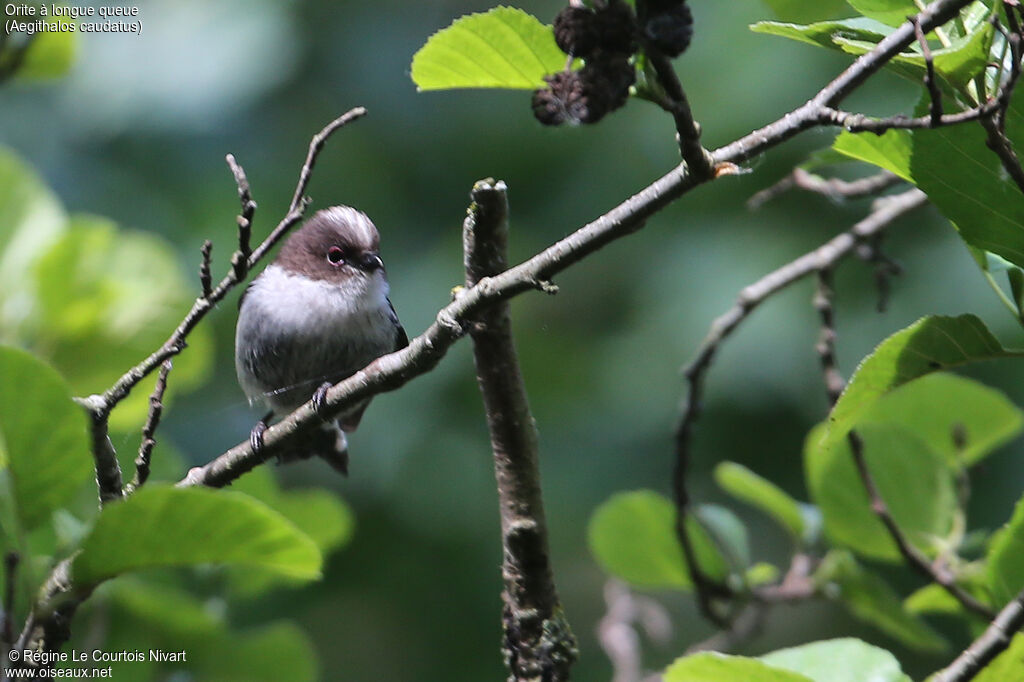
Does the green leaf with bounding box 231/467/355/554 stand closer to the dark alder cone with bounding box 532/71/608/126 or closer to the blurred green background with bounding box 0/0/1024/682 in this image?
the dark alder cone with bounding box 532/71/608/126

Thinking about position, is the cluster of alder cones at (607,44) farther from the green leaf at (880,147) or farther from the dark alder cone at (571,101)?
the green leaf at (880,147)

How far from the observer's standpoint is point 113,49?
555cm

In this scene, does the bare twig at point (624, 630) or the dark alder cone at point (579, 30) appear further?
the bare twig at point (624, 630)

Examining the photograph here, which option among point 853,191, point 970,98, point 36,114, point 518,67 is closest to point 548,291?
point 518,67

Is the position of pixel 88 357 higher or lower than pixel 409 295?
lower

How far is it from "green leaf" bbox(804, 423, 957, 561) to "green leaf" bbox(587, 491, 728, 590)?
355mm

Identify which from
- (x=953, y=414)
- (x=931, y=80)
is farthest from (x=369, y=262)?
(x=931, y=80)

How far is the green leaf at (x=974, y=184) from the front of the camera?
154cm

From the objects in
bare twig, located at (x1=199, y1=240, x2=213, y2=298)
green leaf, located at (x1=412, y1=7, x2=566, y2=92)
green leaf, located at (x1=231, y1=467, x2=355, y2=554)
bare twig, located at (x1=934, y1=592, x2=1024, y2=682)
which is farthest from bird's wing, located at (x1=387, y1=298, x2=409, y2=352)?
bare twig, located at (x1=934, y1=592, x2=1024, y2=682)

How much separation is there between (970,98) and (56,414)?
1.25m

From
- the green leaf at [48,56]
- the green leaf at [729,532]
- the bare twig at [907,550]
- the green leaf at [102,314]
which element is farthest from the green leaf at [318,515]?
the bare twig at [907,550]

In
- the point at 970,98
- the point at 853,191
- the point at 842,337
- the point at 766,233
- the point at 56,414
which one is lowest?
the point at 56,414

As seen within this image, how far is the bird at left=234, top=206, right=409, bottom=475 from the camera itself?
3309 millimetres

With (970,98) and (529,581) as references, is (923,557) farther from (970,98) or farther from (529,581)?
(970,98)
